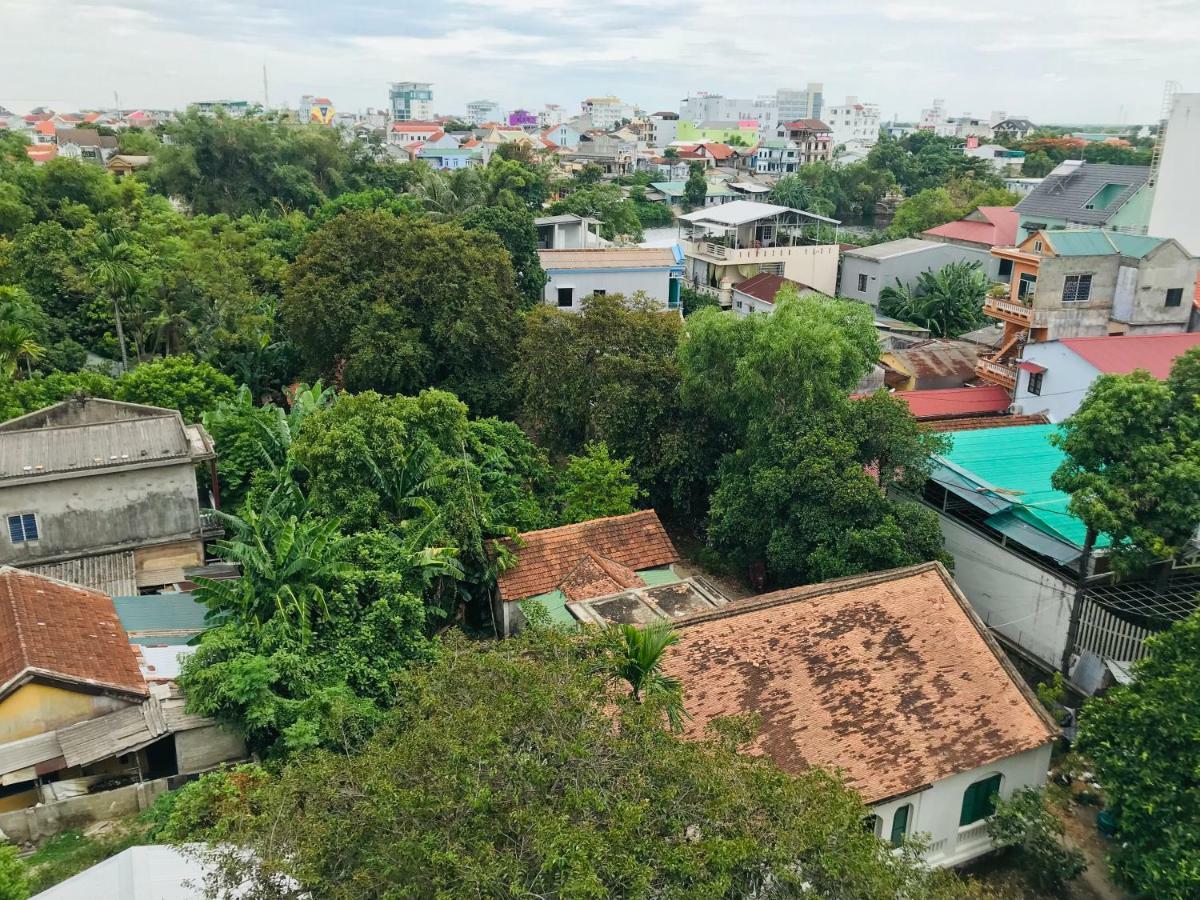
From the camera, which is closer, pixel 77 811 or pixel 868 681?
pixel 868 681

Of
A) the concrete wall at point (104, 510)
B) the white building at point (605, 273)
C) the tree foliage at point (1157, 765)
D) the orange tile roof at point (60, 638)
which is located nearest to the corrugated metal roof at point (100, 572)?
the concrete wall at point (104, 510)

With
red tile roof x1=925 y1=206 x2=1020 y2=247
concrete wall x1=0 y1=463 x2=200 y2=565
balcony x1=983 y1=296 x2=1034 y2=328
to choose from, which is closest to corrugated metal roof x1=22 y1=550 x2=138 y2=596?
concrete wall x1=0 y1=463 x2=200 y2=565

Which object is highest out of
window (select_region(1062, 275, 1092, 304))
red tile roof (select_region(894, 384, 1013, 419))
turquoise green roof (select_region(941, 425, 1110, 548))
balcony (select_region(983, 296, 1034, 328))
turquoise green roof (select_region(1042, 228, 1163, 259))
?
turquoise green roof (select_region(1042, 228, 1163, 259))

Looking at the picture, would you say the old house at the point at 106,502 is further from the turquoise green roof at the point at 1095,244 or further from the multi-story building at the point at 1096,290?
the turquoise green roof at the point at 1095,244

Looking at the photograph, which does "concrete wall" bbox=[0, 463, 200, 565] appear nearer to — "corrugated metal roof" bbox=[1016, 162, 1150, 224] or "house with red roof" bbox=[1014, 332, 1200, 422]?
"house with red roof" bbox=[1014, 332, 1200, 422]

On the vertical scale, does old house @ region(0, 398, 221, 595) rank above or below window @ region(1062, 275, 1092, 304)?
below

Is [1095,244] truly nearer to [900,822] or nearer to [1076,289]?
[1076,289]

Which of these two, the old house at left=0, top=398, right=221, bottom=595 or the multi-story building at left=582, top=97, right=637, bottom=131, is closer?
the old house at left=0, top=398, right=221, bottom=595

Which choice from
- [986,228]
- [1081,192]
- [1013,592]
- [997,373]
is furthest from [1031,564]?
[986,228]
